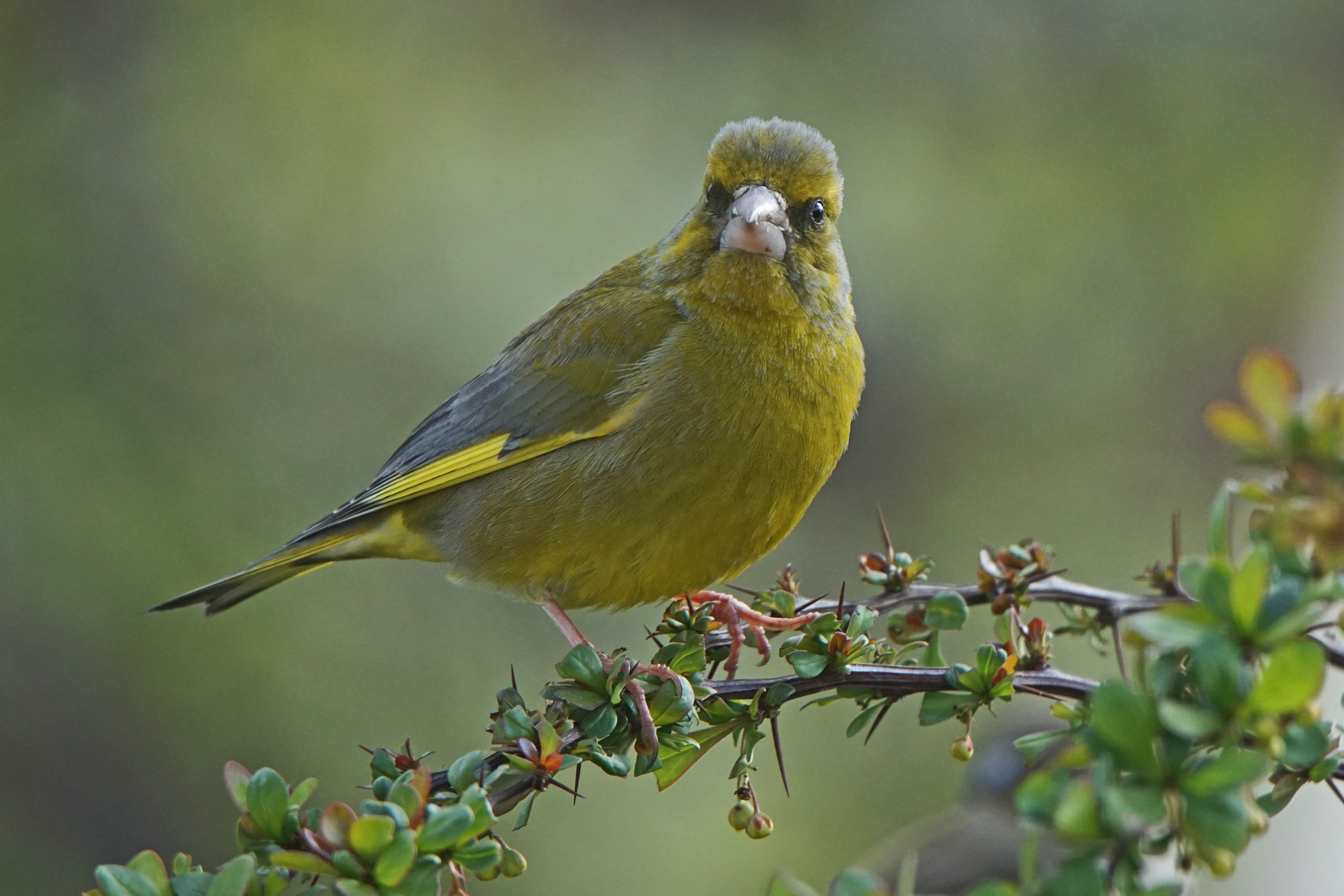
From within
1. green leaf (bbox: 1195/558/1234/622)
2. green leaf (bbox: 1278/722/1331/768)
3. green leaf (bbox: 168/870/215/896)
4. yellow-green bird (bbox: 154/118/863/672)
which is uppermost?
yellow-green bird (bbox: 154/118/863/672)

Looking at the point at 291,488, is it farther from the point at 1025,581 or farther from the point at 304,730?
the point at 1025,581

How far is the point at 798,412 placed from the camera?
9.82 ft

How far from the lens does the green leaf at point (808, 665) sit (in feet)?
6.06

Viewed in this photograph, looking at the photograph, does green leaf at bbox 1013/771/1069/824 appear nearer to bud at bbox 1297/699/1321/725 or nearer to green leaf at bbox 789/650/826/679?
bud at bbox 1297/699/1321/725

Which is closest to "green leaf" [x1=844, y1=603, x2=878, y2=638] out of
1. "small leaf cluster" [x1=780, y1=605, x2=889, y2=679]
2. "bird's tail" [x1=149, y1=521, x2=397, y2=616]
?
"small leaf cluster" [x1=780, y1=605, x2=889, y2=679]

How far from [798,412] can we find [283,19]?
4.46 metres

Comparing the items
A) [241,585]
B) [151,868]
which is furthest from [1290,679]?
[241,585]

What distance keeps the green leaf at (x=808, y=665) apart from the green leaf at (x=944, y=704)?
16cm

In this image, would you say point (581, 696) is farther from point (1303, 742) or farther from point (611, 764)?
point (1303, 742)

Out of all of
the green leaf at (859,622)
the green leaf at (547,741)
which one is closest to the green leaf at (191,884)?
the green leaf at (547,741)

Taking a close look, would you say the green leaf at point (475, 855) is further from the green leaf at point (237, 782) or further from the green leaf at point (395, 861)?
the green leaf at point (237, 782)

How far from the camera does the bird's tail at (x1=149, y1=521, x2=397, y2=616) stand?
348cm

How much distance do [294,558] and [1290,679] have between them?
2.94m

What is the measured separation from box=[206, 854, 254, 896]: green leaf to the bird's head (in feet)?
6.96
